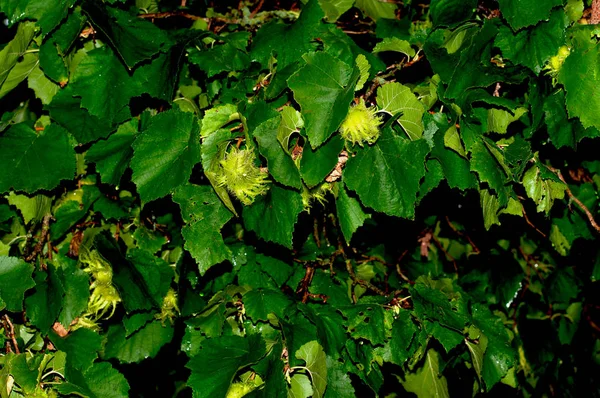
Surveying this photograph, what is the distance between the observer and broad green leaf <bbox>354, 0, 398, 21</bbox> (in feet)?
7.61

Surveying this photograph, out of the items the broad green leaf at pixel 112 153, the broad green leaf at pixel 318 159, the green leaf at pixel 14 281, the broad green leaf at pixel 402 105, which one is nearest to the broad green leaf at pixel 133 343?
the green leaf at pixel 14 281

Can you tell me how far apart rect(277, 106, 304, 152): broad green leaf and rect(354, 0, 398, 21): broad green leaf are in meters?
0.91

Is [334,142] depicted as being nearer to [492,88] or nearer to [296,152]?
[296,152]

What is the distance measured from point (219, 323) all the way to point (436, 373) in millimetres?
1080

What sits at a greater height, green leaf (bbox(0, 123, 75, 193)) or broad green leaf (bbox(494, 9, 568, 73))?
broad green leaf (bbox(494, 9, 568, 73))

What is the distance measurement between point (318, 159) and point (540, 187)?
2.88ft

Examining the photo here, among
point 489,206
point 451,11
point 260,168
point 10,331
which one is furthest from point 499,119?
point 10,331

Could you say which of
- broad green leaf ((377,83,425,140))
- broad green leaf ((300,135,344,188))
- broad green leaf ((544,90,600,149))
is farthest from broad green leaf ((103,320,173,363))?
broad green leaf ((544,90,600,149))

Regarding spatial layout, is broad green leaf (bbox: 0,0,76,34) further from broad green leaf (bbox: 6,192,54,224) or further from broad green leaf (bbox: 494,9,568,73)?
broad green leaf (bbox: 494,9,568,73)

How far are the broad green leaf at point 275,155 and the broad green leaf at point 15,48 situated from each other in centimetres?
103

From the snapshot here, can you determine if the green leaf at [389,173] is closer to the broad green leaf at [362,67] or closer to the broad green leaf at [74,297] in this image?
the broad green leaf at [362,67]

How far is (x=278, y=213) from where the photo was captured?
5.59 feet

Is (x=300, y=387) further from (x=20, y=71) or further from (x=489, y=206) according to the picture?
(x=20, y=71)

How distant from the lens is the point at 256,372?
1.74m
